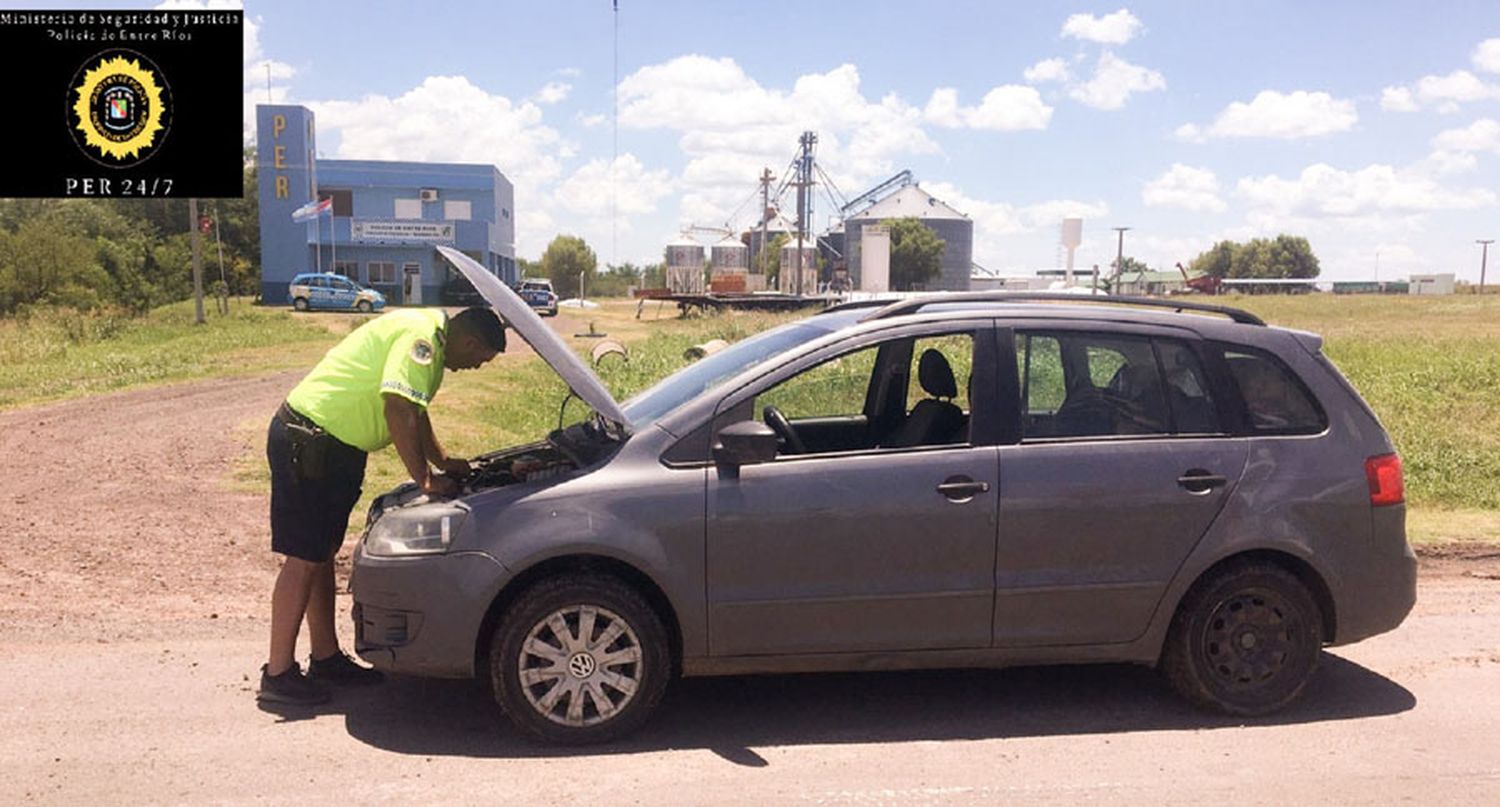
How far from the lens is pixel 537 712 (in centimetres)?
441

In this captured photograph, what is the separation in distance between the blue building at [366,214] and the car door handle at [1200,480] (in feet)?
175

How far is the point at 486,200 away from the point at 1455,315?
161ft

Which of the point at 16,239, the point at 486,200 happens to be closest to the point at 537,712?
the point at 16,239

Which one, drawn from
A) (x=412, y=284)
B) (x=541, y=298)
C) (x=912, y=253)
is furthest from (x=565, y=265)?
(x=541, y=298)

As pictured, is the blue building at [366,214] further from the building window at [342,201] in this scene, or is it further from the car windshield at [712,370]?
the car windshield at [712,370]

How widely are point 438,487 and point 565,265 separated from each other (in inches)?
4077

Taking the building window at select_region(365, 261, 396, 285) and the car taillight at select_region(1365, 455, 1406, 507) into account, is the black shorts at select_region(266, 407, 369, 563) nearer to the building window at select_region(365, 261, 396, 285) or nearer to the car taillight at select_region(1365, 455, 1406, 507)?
the car taillight at select_region(1365, 455, 1406, 507)

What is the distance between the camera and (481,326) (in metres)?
4.94

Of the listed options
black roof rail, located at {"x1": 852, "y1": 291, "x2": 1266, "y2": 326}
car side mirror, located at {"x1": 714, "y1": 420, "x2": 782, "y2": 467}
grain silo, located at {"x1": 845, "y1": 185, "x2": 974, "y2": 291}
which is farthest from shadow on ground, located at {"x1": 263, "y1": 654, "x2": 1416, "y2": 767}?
grain silo, located at {"x1": 845, "y1": 185, "x2": 974, "y2": 291}

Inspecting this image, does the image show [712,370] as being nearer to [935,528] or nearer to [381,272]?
[935,528]

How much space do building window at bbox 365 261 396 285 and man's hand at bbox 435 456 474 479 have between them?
5975 centimetres

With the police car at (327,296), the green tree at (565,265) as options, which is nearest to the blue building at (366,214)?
the police car at (327,296)

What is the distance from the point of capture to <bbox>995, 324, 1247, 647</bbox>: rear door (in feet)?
15.2

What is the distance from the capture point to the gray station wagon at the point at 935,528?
4410mm
